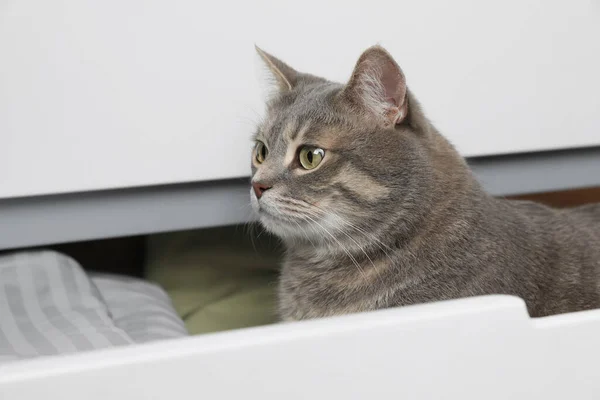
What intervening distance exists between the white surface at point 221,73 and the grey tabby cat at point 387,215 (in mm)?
225

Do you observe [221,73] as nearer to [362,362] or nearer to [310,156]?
[310,156]

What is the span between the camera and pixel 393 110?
3.27ft

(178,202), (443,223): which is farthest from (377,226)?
(178,202)

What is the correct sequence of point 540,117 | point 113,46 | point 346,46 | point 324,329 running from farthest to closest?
point 540,117 → point 346,46 → point 113,46 → point 324,329

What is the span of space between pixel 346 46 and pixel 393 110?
0.32 metres

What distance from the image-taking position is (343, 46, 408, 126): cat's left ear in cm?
95

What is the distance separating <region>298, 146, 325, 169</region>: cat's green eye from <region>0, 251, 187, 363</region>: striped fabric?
41 centimetres

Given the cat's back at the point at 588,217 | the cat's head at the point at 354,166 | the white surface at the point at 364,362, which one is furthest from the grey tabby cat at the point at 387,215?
the white surface at the point at 364,362

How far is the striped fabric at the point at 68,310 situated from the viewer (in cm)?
108

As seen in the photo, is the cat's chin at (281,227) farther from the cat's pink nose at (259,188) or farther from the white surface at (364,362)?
the white surface at (364,362)

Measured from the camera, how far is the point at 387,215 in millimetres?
990

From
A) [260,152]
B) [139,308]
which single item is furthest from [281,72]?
[139,308]

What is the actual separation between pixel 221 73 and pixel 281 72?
145 mm

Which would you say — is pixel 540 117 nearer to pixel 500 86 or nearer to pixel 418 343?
pixel 500 86
